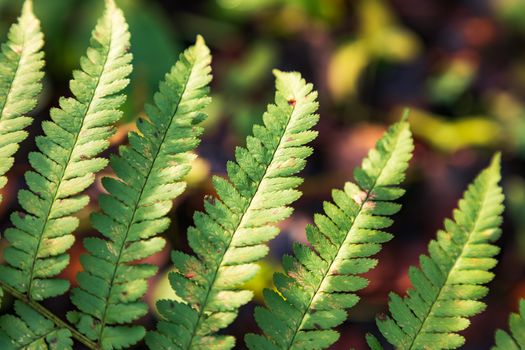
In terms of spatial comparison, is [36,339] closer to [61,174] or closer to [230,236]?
[61,174]

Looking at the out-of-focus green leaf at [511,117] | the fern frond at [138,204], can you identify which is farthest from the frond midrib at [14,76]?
the out-of-focus green leaf at [511,117]

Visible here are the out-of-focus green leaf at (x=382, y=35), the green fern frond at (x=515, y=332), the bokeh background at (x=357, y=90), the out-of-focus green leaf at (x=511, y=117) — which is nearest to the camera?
the green fern frond at (x=515, y=332)

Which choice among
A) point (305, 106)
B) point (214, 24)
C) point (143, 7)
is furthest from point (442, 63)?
point (305, 106)

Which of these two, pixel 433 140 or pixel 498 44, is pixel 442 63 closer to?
pixel 498 44

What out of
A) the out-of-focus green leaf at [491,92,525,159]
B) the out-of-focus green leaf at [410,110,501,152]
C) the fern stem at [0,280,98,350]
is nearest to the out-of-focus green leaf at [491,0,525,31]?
the out-of-focus green leaf at [491,92,525,159]

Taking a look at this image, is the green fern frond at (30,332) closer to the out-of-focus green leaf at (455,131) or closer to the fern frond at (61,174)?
the fern frond at (61,174)

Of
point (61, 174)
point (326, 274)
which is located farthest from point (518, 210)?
point (61, 174)
